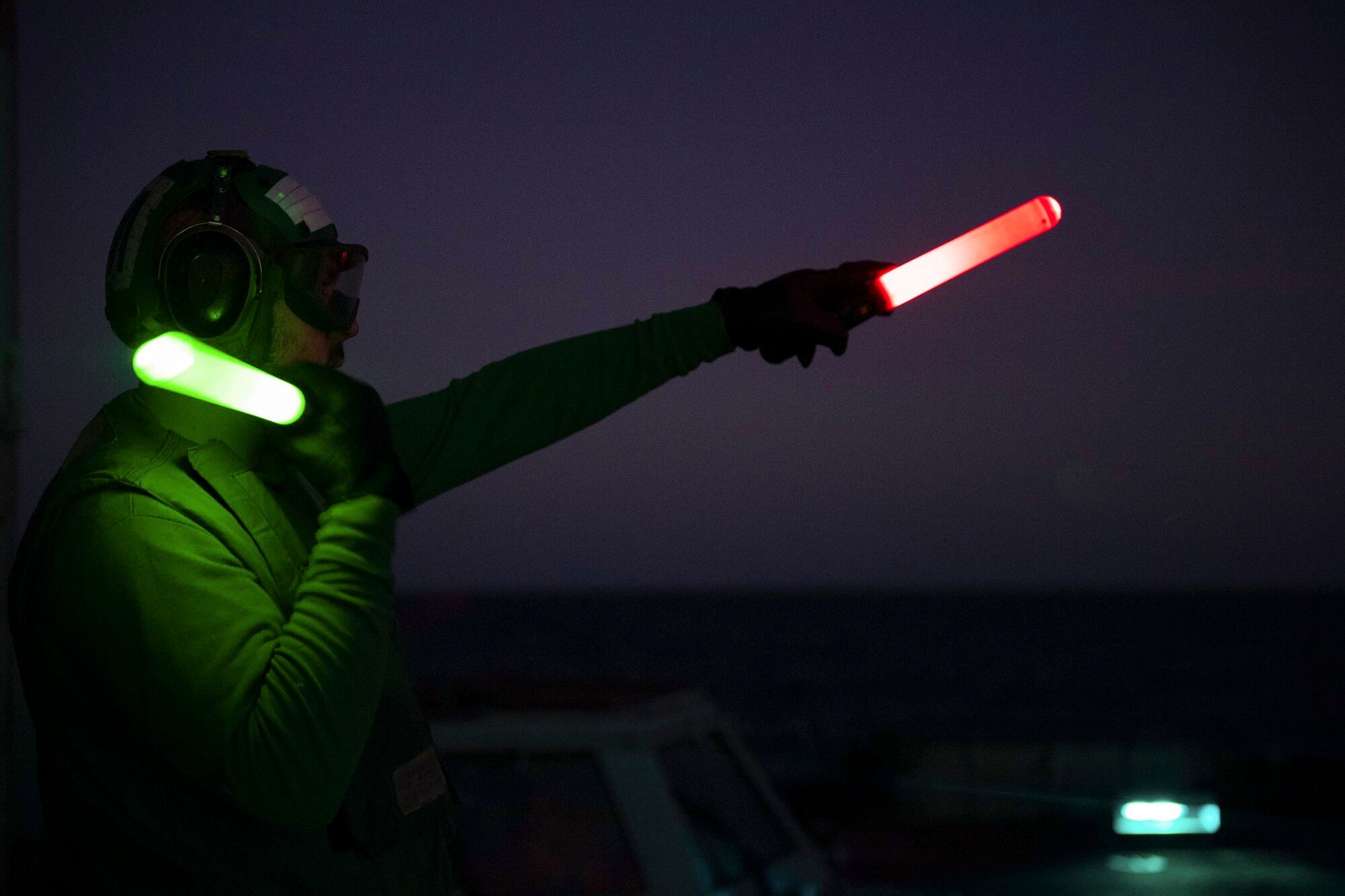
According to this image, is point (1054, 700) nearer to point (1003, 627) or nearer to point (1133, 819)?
point (1003, 627)

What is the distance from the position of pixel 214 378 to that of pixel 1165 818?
4.36 m

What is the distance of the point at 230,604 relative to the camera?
103cm

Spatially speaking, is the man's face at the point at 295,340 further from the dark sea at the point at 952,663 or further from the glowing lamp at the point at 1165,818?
the dark sea at the point at 952,663

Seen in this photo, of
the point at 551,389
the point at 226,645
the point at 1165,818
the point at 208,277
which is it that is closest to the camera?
the point at 226,645

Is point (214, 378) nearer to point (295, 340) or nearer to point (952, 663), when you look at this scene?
point (295, 340)

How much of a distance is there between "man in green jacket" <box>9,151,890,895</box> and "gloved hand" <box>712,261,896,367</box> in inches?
20.2

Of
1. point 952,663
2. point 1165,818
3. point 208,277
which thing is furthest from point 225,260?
point 952,663

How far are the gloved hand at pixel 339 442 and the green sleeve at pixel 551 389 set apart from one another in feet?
1.60

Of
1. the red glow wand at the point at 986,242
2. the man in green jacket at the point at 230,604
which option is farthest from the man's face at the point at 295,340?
the red glow wand at the point at 986,242

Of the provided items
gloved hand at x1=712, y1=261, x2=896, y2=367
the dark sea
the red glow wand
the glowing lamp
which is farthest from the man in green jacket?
the dark sea

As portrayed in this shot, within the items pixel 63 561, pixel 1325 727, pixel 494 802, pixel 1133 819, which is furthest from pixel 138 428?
pixel 1325 727

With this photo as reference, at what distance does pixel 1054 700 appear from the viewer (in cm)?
4128

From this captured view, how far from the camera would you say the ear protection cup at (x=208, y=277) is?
123 centimetres

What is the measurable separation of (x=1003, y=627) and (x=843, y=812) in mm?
66953
